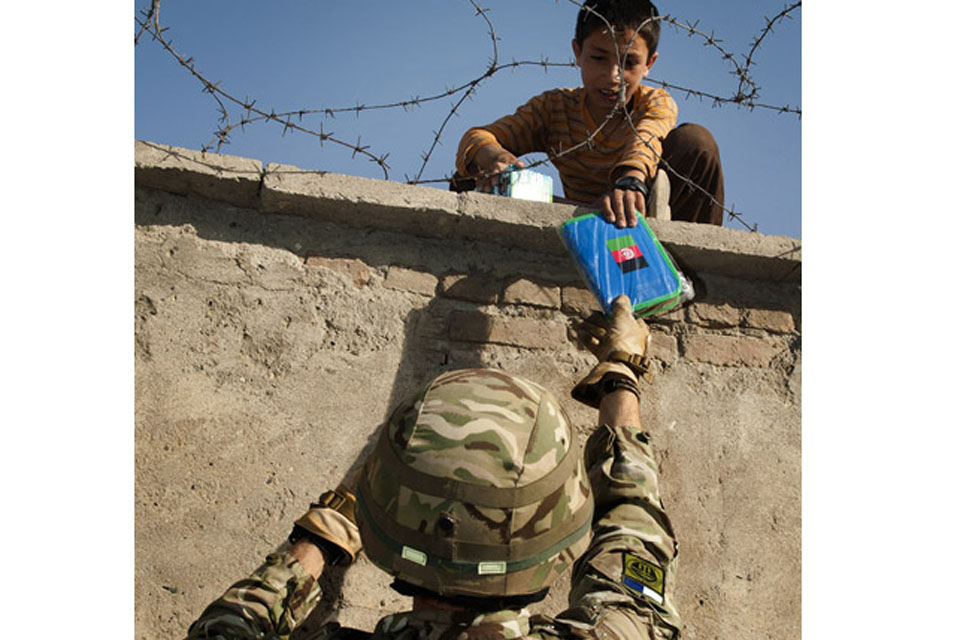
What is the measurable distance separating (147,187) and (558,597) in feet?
5.58

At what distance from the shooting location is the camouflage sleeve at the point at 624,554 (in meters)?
1.42

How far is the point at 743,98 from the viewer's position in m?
2.46

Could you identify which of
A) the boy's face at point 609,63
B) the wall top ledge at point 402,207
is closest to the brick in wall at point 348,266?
the wall top ledge at point 402,207

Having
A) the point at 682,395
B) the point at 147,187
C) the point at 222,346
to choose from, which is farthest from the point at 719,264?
the point at 147,187

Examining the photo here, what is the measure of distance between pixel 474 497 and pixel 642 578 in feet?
1.32

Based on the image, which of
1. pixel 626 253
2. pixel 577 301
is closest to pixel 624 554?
pixel 626 253

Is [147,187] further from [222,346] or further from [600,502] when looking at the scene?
[600,502]

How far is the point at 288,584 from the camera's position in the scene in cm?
168

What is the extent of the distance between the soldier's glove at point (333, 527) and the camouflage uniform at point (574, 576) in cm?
8

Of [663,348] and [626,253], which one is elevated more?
[626,253]

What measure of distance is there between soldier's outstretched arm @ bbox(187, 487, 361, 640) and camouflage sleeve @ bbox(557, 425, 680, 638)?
566mm

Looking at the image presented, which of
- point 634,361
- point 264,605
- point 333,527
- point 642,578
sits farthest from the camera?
point 634,361

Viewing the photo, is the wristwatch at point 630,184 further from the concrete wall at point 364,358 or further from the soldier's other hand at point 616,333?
the soldier's other hand at point 616,333

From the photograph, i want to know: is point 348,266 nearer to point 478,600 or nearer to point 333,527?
point 333,527
